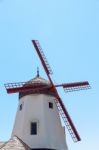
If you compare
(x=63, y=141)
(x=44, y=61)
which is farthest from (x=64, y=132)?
(x=44, y=61)

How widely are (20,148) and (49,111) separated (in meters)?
6.36

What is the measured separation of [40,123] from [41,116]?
0.53m

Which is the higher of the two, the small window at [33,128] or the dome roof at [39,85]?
the dome roof at [39,85]

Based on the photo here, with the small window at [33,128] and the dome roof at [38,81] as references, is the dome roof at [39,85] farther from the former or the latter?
the small window at [33,128]

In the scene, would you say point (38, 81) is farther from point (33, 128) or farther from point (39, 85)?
point (33, 128)

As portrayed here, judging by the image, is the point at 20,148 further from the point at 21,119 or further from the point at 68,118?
the point at 68,118

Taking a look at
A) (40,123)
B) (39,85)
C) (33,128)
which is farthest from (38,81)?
(33,128)

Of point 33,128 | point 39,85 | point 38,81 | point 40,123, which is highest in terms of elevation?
point 38,81

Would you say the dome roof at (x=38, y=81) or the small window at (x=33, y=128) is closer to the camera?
the small window at (x=33, y=128)

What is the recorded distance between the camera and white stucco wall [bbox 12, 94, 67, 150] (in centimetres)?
2300

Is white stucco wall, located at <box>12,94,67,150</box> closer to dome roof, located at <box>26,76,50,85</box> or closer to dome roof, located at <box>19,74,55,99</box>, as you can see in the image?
dome roof, located at <box>19,74,55,99</box>

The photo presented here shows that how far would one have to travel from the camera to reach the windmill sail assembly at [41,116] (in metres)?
23.1

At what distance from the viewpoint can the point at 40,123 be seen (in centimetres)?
2342

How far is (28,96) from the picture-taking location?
2472 centimetres
